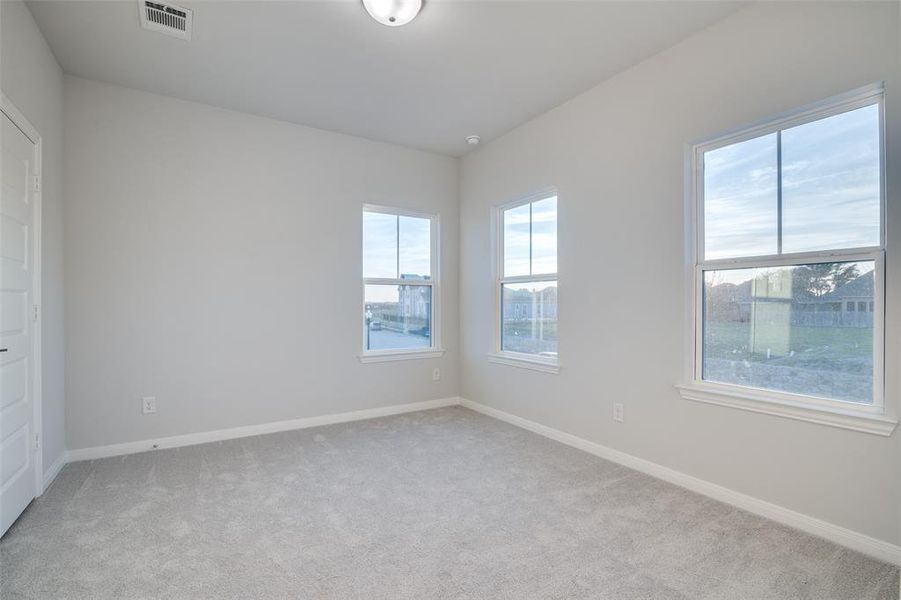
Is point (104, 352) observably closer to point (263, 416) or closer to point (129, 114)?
point (263, 416)

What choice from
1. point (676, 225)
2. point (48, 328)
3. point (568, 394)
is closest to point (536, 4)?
point (676, 225)

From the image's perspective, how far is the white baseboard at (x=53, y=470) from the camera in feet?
8.67

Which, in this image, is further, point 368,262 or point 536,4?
point 368,262

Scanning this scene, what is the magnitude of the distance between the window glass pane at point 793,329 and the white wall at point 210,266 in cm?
286

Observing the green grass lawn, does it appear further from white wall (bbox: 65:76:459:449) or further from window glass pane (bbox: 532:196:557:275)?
white wall (bbox: 65:76:459:449)

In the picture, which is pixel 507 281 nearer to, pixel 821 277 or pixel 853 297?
pixel 821 277

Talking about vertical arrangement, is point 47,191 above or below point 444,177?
below

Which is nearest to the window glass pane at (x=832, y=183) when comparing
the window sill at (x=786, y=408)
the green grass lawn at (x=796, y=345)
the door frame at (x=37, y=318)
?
the green grass lawn at (x=796, y=345)

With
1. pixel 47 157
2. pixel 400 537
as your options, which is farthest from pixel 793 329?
pixel 47 157

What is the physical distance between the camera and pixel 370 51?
280 centimetres

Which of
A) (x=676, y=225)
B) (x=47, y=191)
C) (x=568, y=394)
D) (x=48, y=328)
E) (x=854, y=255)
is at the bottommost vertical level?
(x=568, y=394)

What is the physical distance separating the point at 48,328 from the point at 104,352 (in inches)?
20.1

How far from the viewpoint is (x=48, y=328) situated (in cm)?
273

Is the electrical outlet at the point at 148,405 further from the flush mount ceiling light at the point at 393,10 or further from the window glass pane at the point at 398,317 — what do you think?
the flush mount ceiling light at the point at 393,10
